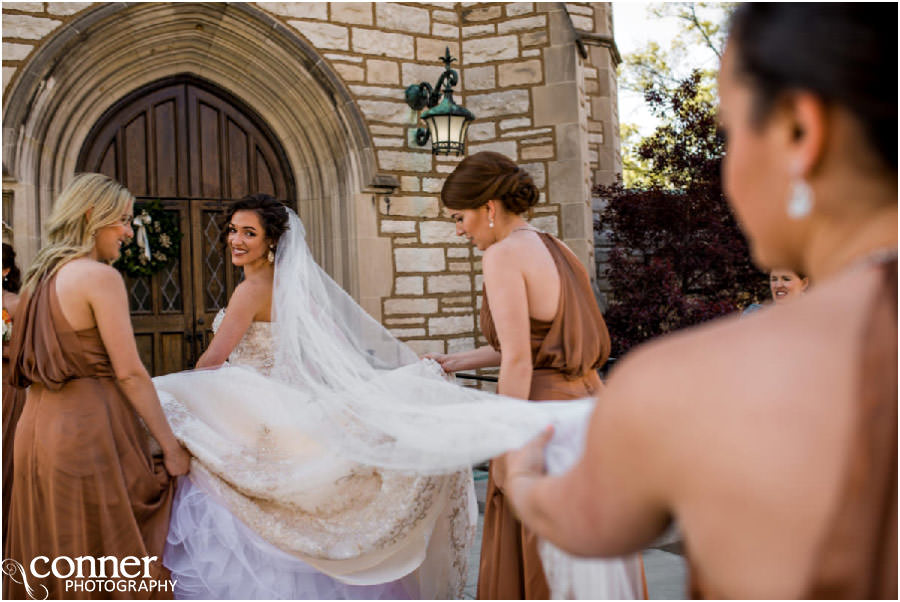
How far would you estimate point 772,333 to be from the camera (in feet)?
2.55

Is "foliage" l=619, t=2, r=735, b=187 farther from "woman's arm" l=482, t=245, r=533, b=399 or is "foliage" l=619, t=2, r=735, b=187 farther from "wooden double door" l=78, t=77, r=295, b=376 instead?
"woman's arm" l=482, t=245, r=533, b=399

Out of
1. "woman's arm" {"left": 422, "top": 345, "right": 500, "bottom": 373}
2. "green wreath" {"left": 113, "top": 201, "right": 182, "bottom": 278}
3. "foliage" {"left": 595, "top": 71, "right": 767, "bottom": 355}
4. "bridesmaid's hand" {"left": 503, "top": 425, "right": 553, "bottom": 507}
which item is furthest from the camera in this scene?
"foliage" {"left": 595, "top": 71, "right": 767, "bottom": 355}

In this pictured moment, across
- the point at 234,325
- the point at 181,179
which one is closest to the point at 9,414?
the point at 234,325

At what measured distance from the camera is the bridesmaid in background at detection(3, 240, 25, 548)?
11.9 ft

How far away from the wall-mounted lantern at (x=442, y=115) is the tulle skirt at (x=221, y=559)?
4977 millimetres

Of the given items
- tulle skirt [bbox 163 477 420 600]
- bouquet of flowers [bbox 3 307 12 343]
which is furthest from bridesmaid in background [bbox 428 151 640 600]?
bouquet of flowers [bbox 3 307 12 343]

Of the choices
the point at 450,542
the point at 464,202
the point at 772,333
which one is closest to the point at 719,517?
the point at 772,333

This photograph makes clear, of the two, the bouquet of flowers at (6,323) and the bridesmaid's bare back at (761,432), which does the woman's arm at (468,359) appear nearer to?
the bouquet of flowers at (6,323)

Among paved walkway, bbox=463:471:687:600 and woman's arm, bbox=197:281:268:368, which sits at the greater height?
woman's arm, bbox=197:281:268:368

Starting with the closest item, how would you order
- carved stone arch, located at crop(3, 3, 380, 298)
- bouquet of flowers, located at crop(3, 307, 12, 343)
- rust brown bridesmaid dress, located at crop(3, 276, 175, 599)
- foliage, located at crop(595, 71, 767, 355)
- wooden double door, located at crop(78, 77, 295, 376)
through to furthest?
1. rust brown bridesmaid dress, located at crop(3, 276, 175, 599)
2. bouquet of flowers, located at crop(3, 307, 12, 343)
3. carved stone arch, located at crop(3, 3, 380, 298)
4. wooden double door, located at crop(78, 77, 295, 376)
5. foliage, located at crop(595, 71, 767, 355)

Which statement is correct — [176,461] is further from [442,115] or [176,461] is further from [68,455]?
[442,115]

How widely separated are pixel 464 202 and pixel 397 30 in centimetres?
543

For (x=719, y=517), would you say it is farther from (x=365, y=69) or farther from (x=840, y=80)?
(x=365, y=69)

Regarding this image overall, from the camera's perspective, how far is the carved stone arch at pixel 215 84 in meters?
Result: 6.40
